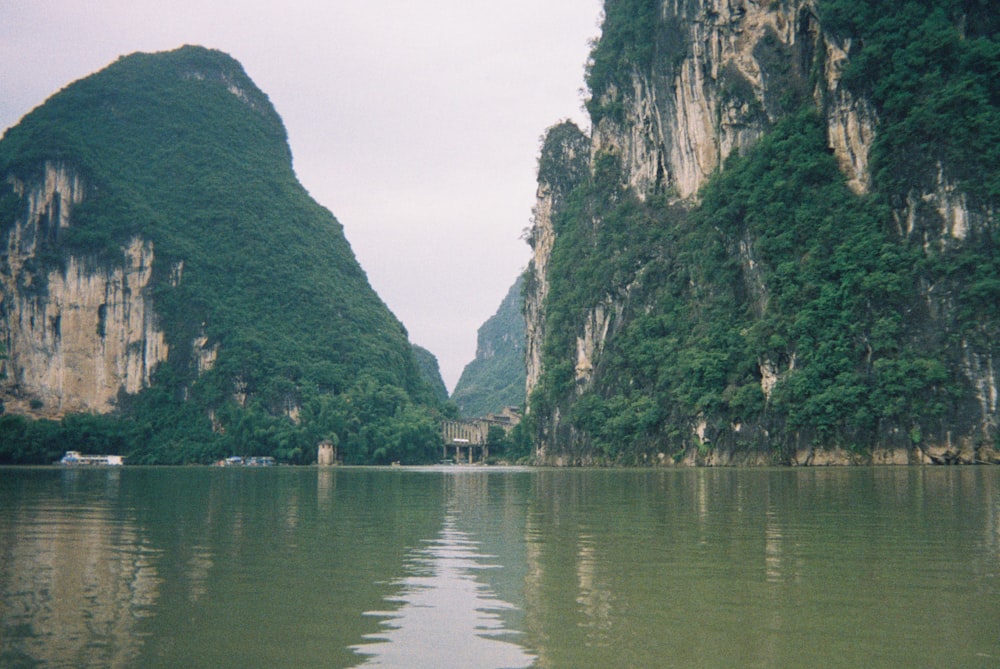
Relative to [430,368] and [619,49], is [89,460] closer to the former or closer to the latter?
A: [619,49]

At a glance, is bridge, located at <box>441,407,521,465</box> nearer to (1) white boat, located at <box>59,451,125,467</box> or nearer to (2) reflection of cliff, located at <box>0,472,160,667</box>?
(1) white boat, located at <box>59,451,125,467</box>

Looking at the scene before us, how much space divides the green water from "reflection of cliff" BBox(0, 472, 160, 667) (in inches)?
1.2

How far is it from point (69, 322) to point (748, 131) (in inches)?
3010

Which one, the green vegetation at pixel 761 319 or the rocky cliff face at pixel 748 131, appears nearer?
the rocky cliff face at pixel 748 131

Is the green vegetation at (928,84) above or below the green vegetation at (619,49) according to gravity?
below

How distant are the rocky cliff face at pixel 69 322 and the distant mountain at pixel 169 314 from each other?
0.15m

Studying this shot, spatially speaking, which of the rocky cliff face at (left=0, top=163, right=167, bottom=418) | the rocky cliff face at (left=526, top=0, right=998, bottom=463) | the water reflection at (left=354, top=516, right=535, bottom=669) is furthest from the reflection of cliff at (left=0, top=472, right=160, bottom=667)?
the rocky cliff face at (left=0, top=163, right=167, bottom=418)

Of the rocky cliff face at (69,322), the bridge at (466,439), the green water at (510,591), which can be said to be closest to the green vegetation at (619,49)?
the bridge at (466,439)

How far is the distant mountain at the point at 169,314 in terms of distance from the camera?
303 ft

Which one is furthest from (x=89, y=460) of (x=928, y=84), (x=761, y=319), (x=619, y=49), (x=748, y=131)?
(x=928, y=84)

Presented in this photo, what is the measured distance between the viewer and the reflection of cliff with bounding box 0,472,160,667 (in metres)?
5.82

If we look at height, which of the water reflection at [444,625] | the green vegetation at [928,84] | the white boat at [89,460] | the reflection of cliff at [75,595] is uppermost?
the green vegetation at [928,84]

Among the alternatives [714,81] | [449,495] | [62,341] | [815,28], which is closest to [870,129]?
[815,28]

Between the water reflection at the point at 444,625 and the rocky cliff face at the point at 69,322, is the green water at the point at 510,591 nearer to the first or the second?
the water reflection at the point at 444,625
